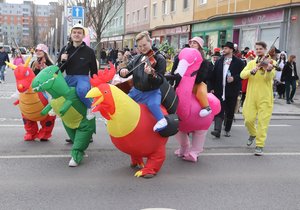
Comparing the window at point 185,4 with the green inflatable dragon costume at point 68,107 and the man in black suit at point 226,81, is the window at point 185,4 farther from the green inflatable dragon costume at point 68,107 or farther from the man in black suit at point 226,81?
the green inflatable dragon costume at point 68,107

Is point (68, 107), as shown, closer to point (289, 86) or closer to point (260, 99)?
point (260, 99)

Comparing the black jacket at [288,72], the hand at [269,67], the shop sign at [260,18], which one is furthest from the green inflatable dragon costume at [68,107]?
the shop sign at [260,18]

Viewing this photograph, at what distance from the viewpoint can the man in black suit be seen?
24.5ft

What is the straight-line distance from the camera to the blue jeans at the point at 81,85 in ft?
18.1

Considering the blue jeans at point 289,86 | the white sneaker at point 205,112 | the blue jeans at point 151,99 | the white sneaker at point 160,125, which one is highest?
the blue jeans at point 151,99

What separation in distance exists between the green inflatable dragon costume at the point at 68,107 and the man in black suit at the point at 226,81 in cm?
306

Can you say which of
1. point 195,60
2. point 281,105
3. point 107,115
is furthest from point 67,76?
point 281,105

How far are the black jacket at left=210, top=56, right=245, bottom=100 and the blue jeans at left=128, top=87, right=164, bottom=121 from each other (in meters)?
2.97

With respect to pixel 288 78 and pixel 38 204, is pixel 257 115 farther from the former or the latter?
pixel 288 78

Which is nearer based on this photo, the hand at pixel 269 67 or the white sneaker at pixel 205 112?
the white sneaker at pixel 205 112

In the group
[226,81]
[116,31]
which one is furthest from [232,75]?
[116,31]

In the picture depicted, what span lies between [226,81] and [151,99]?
313 cm

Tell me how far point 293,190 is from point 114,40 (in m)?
48.6

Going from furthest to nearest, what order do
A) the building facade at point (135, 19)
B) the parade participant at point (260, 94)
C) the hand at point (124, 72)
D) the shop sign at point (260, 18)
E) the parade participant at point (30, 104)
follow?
the building facade at point (135, 19) < the shop sign at point (260, 18) < the parade participant at point (260, 94) < the parade participant at point (30, 104) < the hand at point (124, 72)
